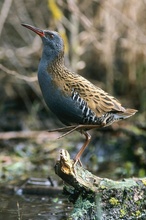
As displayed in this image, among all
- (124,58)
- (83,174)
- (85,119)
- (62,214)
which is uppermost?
(124,58)

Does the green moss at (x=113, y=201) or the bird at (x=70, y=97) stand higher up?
the bird at (x=70, y=97)

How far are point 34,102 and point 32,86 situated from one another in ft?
2.04

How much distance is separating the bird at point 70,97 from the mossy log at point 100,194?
279 mm

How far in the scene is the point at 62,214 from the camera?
613 centimetres

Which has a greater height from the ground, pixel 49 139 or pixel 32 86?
pixel 32 86

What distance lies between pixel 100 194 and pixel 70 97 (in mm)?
973

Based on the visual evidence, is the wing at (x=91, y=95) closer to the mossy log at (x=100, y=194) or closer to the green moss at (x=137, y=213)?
the mossy log at (x=100, y=194)

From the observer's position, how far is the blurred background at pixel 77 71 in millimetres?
9391

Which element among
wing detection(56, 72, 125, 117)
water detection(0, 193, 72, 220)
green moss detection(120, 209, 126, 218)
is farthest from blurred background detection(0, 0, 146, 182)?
green moss detection(120, 209, 126, 218)

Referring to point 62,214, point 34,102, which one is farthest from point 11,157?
point 62,214

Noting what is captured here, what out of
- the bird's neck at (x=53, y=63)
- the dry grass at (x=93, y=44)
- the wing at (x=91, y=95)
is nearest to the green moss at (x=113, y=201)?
the wing at (x=91, y=95)

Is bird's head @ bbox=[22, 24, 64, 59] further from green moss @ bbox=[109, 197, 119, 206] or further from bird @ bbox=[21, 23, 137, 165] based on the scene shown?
green moss @ bbox=[109, 197, 119, 206]

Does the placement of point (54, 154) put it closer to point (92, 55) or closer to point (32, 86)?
point (32, 86)

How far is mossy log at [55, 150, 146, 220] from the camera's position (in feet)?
17.7
